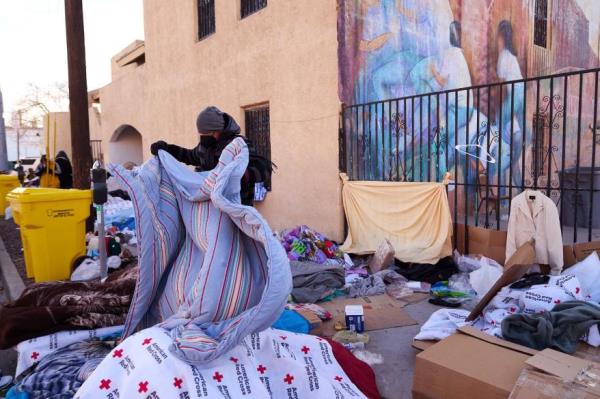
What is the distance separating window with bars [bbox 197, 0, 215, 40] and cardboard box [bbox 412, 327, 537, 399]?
8.92 m

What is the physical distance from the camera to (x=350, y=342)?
146 inches

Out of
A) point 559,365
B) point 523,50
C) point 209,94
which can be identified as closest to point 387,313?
point 559,365

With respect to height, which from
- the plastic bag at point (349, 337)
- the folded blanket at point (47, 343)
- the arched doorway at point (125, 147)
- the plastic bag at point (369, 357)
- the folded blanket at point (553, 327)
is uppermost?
the arched doorway at point (125, 147)

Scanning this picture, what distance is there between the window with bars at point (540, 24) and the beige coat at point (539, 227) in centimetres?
782

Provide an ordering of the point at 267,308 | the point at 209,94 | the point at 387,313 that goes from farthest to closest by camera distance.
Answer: the point at 209,94 < the point at 387,313 < the point at 267,308

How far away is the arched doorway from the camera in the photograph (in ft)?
51.8

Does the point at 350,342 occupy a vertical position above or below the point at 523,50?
below

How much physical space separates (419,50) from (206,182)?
21.7ft

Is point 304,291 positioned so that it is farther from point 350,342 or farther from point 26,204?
point 26,204

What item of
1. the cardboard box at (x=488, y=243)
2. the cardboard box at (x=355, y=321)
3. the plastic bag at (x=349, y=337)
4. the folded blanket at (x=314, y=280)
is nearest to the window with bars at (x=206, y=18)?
the folded blanket at (x=314, y=280)

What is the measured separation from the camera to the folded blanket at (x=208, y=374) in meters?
1.91

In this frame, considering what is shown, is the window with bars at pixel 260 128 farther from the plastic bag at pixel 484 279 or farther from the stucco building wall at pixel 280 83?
the plastic bag at pixel 484 279

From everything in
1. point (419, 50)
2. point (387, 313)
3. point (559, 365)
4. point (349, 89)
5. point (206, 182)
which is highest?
point (419, 50)

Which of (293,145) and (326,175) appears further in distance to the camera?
(293,145)
